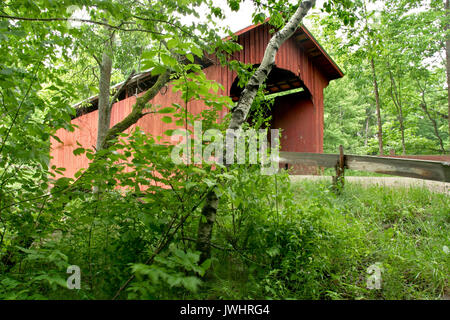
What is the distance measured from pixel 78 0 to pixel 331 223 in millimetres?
2956

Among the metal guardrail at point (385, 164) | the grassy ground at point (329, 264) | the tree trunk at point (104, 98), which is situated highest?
the tree trunk at point (104, 98)

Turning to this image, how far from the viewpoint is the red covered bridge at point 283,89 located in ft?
24.1

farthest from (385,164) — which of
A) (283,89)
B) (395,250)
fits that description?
(283,89)

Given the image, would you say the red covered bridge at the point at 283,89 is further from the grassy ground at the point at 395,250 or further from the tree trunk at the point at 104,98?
the grassy ground at the point at 395,250

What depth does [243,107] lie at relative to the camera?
2352mm

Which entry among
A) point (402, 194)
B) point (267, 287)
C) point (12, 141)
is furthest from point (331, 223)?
point (12, 141)

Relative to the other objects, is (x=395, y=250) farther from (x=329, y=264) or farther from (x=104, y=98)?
(x=104, y=98)

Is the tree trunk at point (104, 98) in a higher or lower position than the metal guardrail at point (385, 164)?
higher

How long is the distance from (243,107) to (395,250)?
2103 millimetres

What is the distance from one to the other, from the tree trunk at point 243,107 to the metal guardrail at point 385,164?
271 cm

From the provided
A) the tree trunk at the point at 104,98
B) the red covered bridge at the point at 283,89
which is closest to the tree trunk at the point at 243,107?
the red covered bridge at the point at 283,89

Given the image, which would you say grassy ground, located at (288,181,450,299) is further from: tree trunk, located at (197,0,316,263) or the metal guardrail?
tree trunk, located at (197,0,316,263)

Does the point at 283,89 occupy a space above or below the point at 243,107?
above

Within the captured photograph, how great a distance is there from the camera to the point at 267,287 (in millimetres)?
1791
